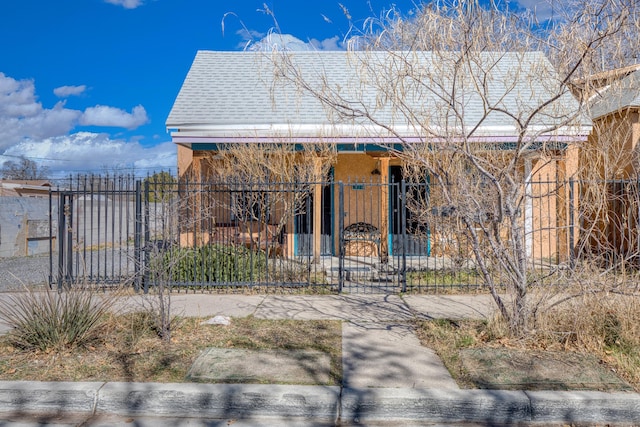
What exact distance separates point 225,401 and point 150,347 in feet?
5.09

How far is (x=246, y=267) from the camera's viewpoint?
28.6 ft

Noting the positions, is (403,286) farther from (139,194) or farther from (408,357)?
(139,194)

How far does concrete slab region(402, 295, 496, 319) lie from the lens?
6.59 metres

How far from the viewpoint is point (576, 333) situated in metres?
5.15

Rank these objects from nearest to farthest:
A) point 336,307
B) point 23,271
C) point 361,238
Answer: point 336,307, point 23,271, point 361,238

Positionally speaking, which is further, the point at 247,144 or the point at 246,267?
the point at 247,144

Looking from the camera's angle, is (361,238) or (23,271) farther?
(361,238)

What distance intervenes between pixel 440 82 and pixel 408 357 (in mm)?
3073

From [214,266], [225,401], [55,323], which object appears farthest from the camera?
→ [214,266]

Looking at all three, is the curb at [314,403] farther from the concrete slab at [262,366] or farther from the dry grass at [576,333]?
the dry grass at [576,333]

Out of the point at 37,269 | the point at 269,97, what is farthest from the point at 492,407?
the point at 37,269

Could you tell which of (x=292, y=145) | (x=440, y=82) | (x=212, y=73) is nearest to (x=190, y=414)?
(x=440, y=82)

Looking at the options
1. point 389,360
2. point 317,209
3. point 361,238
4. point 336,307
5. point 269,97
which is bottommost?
point 389,360

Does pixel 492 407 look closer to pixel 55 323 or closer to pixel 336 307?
pixel 336 307
